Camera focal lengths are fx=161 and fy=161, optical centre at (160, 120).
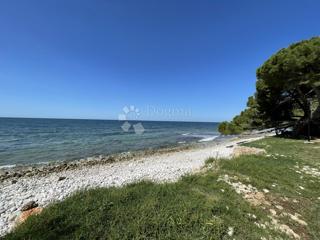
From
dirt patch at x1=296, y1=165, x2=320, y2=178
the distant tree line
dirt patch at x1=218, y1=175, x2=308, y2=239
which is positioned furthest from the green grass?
the distant tree line

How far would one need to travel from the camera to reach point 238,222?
11.4 ft

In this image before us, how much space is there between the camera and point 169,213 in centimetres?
368

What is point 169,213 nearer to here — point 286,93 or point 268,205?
point 268,205

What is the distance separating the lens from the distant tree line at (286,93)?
12.9 metres

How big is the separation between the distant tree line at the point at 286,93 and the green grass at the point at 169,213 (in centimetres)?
1143

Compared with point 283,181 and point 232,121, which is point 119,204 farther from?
point 232,121

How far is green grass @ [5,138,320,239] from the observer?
124 inches

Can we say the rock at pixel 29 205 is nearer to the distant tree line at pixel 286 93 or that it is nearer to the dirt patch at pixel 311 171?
the dirt patch at pixel 311 171

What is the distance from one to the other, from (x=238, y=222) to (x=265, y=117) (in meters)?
17.7

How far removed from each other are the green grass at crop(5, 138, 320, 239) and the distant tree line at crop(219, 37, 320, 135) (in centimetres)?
1143

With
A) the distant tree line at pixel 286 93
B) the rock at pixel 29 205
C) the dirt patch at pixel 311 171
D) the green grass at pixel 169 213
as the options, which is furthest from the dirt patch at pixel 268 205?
the distant tree line at pixel 286 93

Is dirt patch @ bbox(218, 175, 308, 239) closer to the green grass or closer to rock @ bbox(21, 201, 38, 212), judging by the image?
the green grass

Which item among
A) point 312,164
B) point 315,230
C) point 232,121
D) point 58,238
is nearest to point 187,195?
point 315,230

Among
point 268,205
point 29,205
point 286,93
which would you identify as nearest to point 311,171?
point 268,205
